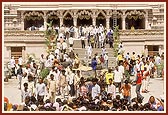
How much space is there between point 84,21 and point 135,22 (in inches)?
83.2

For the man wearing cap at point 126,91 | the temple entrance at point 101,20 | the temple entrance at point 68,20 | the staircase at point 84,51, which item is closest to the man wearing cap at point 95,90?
the man wearing cap at point 126,91

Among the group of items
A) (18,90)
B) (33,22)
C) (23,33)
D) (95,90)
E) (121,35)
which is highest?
(33,22)

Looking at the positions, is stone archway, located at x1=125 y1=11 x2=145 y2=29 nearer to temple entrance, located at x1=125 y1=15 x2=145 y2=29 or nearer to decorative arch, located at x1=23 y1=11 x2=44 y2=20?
temple entrance, located at x1=125 y1=15 x2=145 y2=29

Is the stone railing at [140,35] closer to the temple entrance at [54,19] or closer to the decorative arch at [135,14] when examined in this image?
the decorative arch at [135,14]

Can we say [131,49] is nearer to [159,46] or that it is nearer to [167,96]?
[159,46]

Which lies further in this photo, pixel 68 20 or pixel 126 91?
pixel 68 20

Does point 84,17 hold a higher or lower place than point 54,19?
higher

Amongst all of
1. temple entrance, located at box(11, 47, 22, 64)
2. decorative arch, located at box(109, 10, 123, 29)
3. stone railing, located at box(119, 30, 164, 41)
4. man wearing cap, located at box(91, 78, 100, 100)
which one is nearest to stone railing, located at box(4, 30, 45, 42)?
temple entrance, located at box(11, 47, 22, 64)

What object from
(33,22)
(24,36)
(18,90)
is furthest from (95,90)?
(33,22)

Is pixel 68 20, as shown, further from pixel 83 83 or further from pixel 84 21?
pixel 83 83

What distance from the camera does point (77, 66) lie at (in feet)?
67.9

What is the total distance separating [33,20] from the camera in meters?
24.1

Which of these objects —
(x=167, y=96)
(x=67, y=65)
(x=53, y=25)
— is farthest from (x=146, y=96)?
(x=53, y=25)

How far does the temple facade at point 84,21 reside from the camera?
22.6 metres
